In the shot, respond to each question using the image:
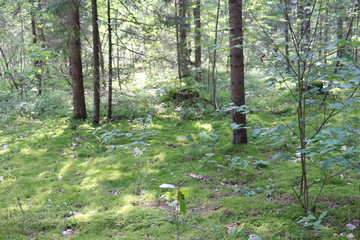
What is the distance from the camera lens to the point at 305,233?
2.87m

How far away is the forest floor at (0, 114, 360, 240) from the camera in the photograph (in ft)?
10.2

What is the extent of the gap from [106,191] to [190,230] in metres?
1.76

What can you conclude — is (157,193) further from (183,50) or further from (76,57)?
(183,50)

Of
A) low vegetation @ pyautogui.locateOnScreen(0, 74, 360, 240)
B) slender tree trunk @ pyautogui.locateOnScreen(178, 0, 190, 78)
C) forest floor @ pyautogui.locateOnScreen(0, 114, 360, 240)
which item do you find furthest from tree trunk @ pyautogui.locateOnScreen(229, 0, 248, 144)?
A: slender tree trunk @ pyautogui.locateOnScreen(178, 0, 190, 78)

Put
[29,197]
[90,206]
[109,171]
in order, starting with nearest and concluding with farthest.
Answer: [90,206] → [29,197] → [109,171]

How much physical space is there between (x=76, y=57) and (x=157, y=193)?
19.1 ft

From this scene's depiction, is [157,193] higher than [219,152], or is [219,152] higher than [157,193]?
[219,152]

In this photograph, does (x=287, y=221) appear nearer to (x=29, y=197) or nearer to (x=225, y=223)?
(x=225, y=223)

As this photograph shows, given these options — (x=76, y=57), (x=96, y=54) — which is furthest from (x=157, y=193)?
(x=76, y=57)

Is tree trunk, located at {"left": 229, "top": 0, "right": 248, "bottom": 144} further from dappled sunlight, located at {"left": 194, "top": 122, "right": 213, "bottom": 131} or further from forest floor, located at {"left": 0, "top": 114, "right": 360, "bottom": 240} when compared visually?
dappled sunlight, located at {"left": 194, "top": 122, "right": 213, "bottom": 131}

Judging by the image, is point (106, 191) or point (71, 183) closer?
point (106, 191)

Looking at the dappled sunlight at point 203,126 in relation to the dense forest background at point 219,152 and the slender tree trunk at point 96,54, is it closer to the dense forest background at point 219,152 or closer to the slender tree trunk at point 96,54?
the dense forest background at point 219,152

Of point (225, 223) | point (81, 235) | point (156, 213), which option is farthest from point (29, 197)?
point (225, 223)

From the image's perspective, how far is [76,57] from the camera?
846cm
